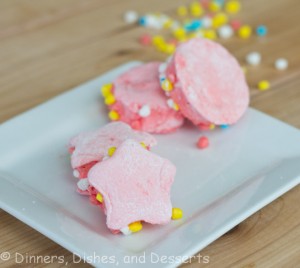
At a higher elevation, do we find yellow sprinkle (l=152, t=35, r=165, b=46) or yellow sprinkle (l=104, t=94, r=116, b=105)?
yellow sprinkle (l=104, t=94, r=116, b=105)

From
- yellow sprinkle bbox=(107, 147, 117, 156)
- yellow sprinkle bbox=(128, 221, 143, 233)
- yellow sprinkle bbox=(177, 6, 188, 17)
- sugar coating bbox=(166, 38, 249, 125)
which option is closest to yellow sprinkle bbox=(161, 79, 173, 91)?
sugar coating bbox=(166, 38, 249, 125)

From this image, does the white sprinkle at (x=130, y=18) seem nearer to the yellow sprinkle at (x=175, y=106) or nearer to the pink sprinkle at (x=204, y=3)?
the pink sprinkle at (x=204, y=3)

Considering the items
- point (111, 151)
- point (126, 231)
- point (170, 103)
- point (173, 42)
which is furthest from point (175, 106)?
point (173, 42)

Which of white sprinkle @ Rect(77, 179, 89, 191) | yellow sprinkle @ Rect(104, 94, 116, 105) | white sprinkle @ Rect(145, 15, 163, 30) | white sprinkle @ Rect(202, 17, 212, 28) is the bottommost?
white sprinkle @ Rect(202, 17, 212, 28)

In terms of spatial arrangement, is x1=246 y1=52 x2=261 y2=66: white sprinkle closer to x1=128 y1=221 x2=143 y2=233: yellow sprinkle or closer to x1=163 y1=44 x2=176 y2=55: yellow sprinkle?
x1=163 y1=44 x2=176 y2=55: yellow sprinkle

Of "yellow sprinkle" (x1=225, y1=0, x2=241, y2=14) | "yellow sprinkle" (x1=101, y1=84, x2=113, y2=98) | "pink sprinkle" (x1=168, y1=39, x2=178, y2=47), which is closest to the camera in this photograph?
"yellow sprinkle" (x1=101, y1=84, x2=113, y2=98)

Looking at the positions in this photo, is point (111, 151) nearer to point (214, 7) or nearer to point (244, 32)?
point (244, 32)
